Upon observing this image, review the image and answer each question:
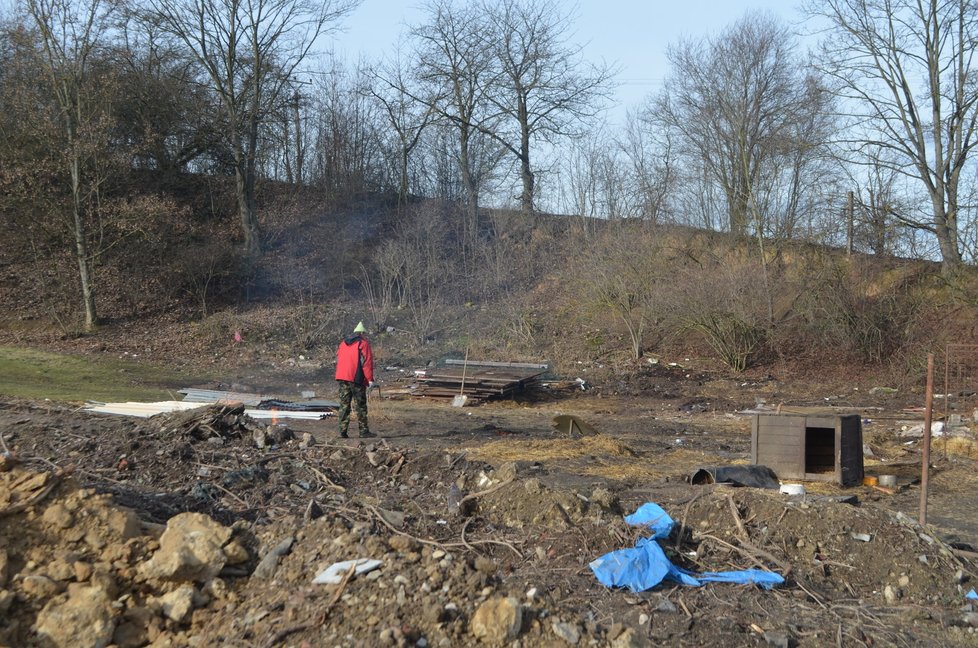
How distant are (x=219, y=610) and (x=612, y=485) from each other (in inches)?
221

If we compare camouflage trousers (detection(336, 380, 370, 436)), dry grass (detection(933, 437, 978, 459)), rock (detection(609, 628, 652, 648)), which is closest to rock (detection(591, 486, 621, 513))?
rock (detection(609, 628, 652, 648))

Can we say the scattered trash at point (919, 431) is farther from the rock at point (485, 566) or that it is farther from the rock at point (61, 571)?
the rock at point (61, 571)

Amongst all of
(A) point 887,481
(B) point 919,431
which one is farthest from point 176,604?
(B) point 919,431

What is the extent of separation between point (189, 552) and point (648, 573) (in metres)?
3.12

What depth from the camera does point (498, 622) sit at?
4.59 metres

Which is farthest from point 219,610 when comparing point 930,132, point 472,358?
point 930,132

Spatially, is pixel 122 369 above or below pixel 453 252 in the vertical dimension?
below

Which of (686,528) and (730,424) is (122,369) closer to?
(730,424)

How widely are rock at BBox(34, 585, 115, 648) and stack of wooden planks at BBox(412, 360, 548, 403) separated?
1279 centimetres

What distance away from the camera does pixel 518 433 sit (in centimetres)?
1399

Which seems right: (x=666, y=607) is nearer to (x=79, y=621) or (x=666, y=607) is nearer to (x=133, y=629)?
(x=133, y=629)

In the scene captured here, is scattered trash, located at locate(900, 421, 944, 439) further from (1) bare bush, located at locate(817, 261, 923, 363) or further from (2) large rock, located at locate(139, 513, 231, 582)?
(2) large rock, located at locate(139, 513, 231, 582)

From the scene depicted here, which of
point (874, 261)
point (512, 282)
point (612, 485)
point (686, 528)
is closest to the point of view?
point (686, 528)

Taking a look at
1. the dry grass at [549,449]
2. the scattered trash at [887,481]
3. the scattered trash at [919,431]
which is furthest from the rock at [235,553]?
the scattered trash at [919,431]
